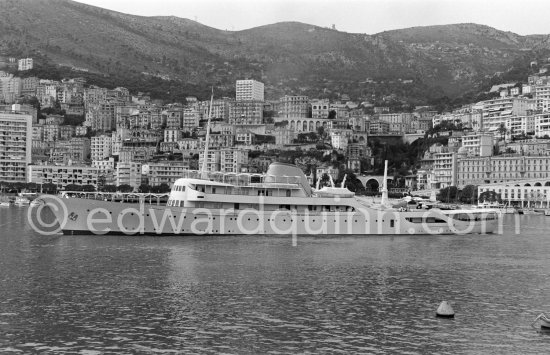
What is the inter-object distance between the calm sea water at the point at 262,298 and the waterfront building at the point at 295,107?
137 metres

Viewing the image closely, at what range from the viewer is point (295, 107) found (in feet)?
597

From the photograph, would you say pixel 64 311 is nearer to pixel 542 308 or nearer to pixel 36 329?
pixel 36 329

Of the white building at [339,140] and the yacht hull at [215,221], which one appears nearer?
the yacht hull at [215,221]

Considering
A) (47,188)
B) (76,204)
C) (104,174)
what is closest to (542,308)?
(76,204)

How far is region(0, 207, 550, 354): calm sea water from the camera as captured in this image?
21578mm

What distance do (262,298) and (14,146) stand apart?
123 meters

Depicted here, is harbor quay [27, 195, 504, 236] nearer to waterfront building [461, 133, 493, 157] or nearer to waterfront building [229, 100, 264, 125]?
waterfront building [461, 133, 493, 157]

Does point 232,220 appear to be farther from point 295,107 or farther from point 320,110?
point 320,110

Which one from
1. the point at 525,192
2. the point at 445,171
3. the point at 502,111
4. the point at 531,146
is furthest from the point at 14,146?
the point at 502,111

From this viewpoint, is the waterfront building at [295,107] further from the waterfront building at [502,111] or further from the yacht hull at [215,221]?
the yacht hull at [215,221]

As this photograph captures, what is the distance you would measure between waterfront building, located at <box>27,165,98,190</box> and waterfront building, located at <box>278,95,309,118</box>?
6017 cm

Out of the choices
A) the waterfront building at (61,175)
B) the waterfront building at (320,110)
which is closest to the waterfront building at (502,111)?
the waterfront building at (320,110)

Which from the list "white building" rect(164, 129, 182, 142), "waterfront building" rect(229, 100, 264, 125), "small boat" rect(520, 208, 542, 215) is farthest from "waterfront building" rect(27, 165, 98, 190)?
"small boat" rect(520, 208, 542, 215)

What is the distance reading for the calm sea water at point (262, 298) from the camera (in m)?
21.6
